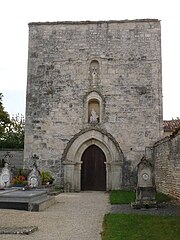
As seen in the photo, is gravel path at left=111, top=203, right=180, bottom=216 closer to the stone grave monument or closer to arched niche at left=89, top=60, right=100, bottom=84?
the stone grave monument

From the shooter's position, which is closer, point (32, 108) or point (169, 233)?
point (169, 233)

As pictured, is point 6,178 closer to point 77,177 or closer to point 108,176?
point 77,177

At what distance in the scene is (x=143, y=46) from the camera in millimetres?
16328

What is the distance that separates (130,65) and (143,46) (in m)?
1.06

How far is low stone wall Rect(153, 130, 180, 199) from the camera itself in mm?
11219

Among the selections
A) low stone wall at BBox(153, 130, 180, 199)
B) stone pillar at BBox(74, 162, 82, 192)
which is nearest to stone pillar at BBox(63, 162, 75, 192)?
stone pillar at BBox(74, 162, 82, 192)

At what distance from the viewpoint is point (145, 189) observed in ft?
33.3

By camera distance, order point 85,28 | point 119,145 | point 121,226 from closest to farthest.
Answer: point 121,226, point 119,145, point 85,28

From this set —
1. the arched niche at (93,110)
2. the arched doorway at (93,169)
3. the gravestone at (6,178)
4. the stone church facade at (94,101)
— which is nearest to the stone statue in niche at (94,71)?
the stone church facade at (94,101)

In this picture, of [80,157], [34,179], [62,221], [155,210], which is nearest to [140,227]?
[62,221]

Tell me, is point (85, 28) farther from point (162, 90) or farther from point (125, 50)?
point (162, 90)

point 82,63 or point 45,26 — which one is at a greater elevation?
point 45,26

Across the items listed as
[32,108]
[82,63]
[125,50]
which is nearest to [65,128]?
[32,108]

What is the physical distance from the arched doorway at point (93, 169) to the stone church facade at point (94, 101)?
45mm
